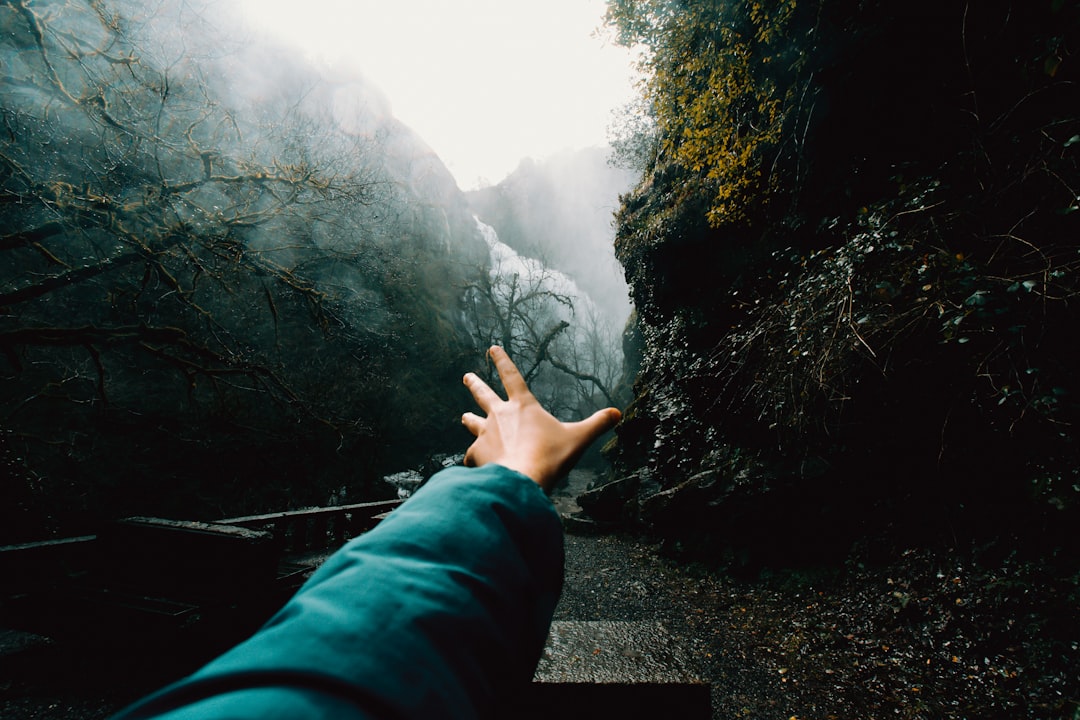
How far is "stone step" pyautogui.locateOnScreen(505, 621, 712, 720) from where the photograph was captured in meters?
1.64

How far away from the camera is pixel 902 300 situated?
12.4 ft

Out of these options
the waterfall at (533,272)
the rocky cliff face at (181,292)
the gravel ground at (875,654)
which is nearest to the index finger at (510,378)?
the gravel ground at (875,654)

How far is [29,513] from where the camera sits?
507 cm

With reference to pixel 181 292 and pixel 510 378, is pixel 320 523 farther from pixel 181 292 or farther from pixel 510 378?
pixel 510 378

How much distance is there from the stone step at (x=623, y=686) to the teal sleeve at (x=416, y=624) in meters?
1.26

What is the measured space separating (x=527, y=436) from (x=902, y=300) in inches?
175

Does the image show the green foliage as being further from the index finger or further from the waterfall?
the waterfall

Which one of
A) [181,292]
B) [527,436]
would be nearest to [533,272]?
[181,292]

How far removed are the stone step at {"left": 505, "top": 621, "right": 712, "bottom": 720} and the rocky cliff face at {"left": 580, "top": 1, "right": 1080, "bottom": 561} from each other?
309cm

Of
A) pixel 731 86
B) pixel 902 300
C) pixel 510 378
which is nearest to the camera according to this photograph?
pixel 510 378

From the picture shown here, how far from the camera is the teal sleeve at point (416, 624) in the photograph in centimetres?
42

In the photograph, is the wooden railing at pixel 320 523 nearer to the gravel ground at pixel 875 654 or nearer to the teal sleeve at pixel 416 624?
the gravel ground at pixel 875 654

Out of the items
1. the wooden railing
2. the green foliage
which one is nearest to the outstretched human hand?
the green foliage

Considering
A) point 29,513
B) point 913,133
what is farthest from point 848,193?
point 29,513
